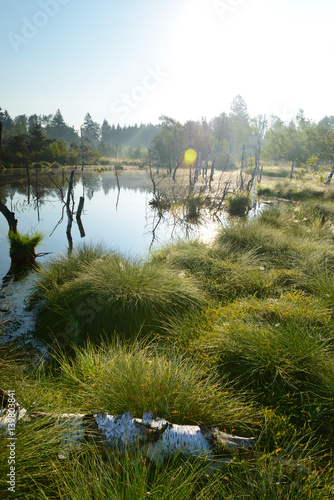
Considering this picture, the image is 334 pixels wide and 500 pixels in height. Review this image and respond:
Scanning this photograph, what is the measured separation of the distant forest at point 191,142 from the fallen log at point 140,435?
612 cm

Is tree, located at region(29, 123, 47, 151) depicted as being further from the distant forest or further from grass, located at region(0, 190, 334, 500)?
grass, located at region(0, 190, 334, 500)

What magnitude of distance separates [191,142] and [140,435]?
172 ft

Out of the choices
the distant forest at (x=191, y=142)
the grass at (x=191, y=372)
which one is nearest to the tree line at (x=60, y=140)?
the distant forest at (x=191, y=142)

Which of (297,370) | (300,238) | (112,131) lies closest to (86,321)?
(297,370)

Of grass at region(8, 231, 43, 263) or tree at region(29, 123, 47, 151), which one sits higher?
tree at region(29, 123, 47, 151)

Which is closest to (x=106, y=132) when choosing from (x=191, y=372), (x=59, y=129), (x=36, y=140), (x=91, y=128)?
(x=91, y=128)

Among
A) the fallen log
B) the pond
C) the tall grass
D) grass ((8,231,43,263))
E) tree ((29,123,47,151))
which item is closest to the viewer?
the fallen log

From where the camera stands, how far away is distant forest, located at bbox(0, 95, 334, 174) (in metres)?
34.0

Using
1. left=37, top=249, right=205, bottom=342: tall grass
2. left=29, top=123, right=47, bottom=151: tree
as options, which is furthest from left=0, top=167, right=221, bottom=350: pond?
left=29, top=123, right=47, bottom=151: tree

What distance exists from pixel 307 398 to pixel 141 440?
1.66 m

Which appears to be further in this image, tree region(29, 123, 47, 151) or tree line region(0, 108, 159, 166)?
tree region(29, 123, 47, 151)

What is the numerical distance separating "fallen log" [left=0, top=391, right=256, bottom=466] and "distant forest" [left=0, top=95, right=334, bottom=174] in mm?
6123

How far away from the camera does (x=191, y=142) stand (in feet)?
165

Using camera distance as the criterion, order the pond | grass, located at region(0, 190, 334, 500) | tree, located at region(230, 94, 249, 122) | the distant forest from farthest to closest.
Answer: tree, located at region(230, 94, 249, 122) < the distant forest < the pond < grass, located at region(0, 190, 334, 500)
